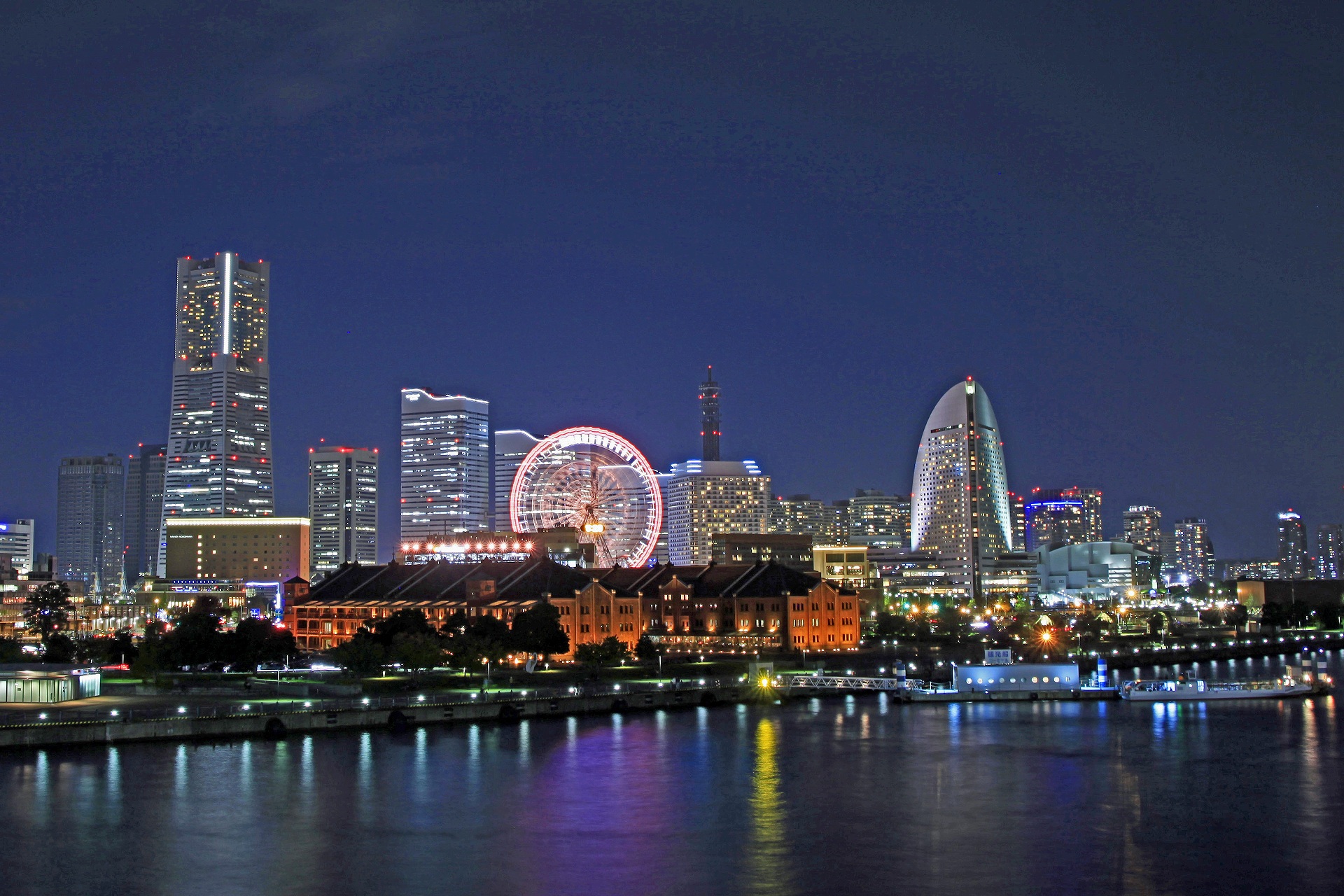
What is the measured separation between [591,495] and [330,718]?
2275 inches

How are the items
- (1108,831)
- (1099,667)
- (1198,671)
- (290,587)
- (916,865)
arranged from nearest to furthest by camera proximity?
(916,865), (1108,831), (1099,667), (1198,671), (290,587)

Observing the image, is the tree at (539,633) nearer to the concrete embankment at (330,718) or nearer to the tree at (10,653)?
the concrete embankment at (330,718)

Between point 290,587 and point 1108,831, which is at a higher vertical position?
point 290,587

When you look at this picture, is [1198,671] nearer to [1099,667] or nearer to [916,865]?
[1099,667]

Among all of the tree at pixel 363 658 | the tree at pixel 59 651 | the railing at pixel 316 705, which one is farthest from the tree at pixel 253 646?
the railing at pixel 316 705

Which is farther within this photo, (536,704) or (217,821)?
(536,704)

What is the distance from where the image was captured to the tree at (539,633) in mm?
103688

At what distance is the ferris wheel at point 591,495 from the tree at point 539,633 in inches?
879

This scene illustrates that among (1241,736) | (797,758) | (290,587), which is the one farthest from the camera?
(290,587)

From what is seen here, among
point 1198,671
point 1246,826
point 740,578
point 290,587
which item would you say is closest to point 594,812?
point 1246,826

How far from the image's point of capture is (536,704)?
83312 mm

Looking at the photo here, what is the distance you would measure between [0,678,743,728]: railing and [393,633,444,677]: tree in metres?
10.3

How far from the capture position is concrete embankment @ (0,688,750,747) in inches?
2594

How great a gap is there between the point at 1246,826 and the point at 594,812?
23391mm
